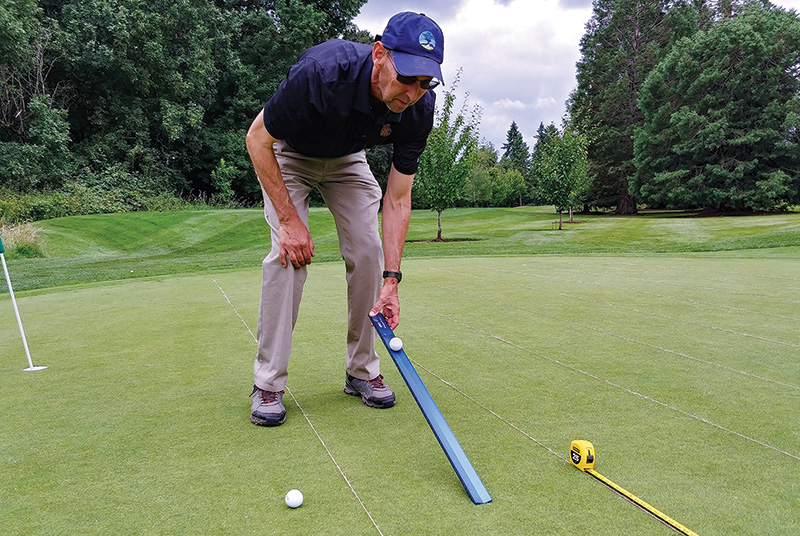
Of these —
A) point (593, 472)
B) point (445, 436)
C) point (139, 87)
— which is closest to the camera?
point (593, 472)

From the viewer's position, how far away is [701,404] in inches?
96.7

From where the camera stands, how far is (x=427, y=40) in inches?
84.7

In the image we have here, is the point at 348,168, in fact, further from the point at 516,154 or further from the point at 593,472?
the point at 516,154

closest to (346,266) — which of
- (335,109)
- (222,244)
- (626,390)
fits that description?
(335,109)

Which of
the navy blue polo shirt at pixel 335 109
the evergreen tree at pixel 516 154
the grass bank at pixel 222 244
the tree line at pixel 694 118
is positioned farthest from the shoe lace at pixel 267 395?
the evergreen tree at pixel 516 154

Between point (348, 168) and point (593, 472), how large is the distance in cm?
188

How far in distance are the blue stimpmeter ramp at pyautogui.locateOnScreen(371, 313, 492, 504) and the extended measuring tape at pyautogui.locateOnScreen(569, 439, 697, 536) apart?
356 millimetres

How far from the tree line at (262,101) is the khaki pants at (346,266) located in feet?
52.4

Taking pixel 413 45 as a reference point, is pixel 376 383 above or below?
below

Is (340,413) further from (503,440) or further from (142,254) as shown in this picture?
(142,254)

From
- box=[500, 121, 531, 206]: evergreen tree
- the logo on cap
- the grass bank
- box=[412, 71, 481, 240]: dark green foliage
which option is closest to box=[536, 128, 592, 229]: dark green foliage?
the grass bank

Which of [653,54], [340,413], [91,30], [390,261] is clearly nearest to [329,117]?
[390,261]

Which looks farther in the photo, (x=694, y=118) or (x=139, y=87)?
(x=694, y=118)

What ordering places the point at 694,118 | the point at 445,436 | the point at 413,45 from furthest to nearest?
the point at 694,118 < the point at 413,45 < the point at 445,436
